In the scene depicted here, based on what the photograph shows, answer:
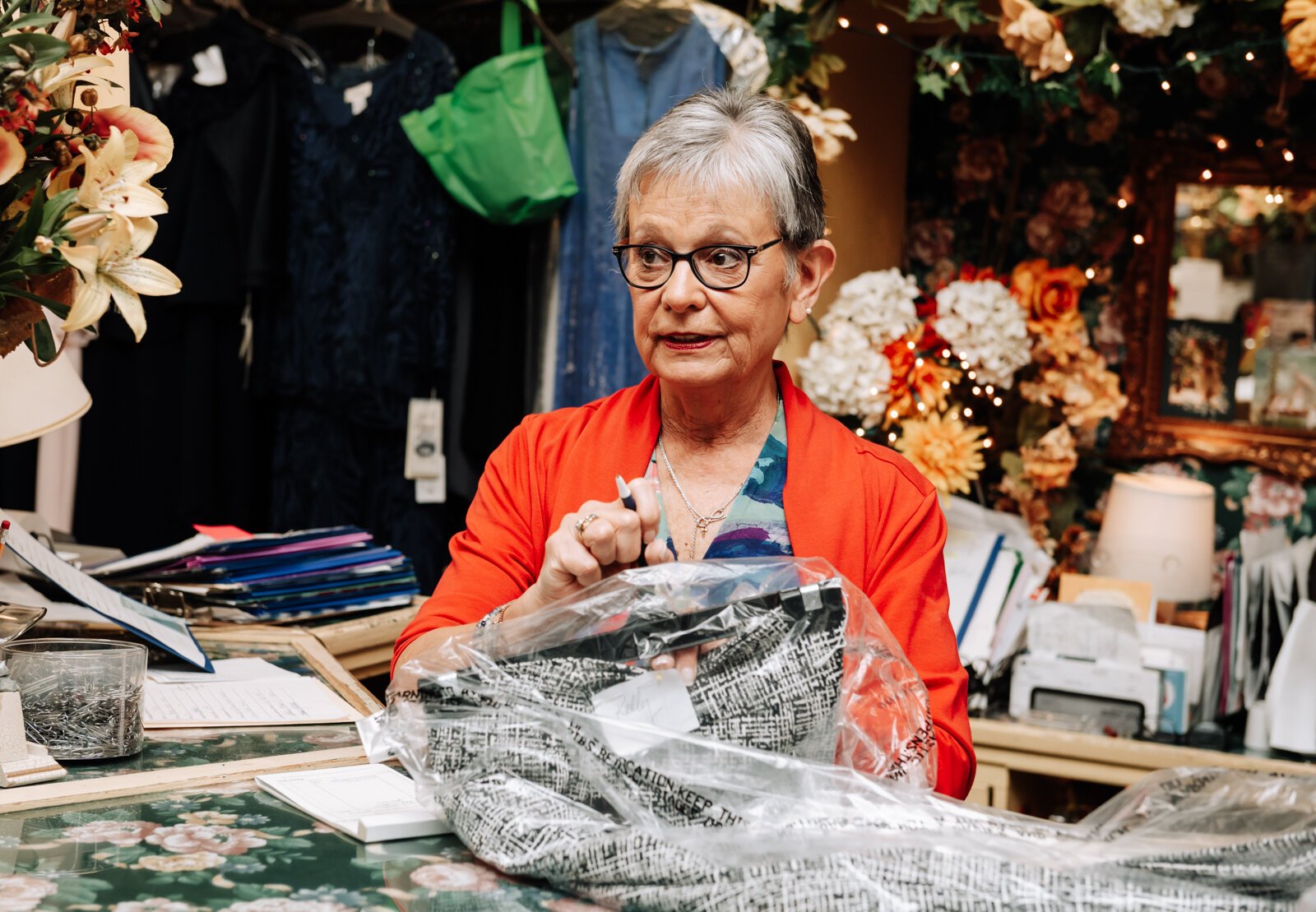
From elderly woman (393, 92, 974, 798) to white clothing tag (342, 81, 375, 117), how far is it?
174 cm

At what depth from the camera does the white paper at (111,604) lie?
1.75 metres

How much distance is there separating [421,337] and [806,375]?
38.2 inches

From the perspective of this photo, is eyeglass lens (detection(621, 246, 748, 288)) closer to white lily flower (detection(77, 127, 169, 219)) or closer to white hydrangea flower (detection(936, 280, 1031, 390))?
white lily flower (detection(77, 127, 169, 219))

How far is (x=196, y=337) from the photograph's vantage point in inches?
132

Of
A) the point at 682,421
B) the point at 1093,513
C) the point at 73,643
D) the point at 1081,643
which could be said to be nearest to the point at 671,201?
the point at 682,421

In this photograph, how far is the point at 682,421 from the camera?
5.80 ft

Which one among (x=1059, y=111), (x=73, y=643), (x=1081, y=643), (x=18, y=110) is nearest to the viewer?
(x=18, y=110)

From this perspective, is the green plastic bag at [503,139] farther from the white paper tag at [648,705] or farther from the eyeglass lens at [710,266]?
the white paper tag at [648,705]

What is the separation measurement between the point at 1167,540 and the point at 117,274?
248cm

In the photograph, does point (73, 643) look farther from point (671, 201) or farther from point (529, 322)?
point (529, 322)

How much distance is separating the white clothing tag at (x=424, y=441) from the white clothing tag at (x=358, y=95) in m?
0.72

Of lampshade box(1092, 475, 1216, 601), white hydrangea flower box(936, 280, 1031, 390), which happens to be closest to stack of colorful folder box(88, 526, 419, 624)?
white hydrangea flower box(936, 280, 1031, 390)

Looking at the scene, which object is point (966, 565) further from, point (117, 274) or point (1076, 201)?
point (117, 274)

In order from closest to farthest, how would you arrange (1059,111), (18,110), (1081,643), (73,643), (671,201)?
(18,110) → (73,643) → (671,201) → (1081,643) → (1059,111)
